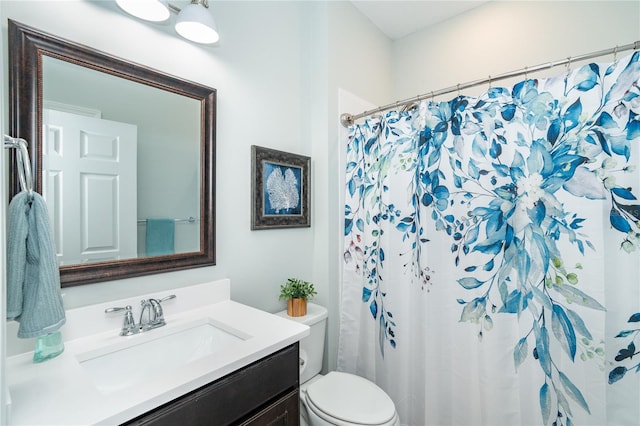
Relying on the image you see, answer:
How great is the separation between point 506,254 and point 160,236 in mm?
1558

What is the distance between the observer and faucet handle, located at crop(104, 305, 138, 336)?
3.64 feet

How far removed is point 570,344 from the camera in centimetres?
125

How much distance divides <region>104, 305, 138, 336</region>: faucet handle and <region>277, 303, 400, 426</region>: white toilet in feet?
2.59

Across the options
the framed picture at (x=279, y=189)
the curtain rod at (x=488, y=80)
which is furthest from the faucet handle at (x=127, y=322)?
the curtain rod at (x=488, y=80)

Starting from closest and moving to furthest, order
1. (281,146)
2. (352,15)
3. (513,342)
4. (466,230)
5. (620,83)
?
(620,83)
(513,342)
(466,230)
(281,146)
(352,15)

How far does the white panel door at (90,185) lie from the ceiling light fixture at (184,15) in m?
0.43

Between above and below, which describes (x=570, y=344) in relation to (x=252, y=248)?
below

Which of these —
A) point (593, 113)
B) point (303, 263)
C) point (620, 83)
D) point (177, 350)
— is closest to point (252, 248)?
point (303, 263)

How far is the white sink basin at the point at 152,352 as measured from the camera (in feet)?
3.25

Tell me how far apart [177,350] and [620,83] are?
1995 millimetres

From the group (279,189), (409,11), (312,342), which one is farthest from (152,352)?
(409,11)

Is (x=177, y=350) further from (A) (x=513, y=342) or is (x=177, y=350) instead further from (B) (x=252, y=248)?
(A) (x=513, y=342)

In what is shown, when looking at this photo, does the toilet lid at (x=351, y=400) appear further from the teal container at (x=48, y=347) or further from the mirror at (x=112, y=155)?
the teal container at (x=48, y=347)

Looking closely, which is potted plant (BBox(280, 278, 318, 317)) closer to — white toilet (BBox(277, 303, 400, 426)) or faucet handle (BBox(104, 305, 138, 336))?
white toilet (BBox(277, 303, 400, 426))
